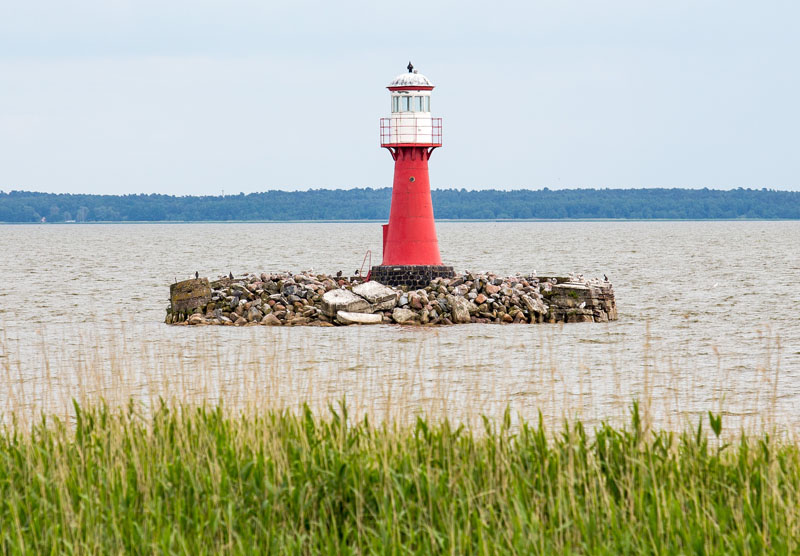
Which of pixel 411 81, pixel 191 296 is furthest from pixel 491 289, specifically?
pixel 191 296

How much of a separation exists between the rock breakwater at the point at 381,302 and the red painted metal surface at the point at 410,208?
105 centimetres

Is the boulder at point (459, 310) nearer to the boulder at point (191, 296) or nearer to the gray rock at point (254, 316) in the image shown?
the gray rock at point (254, 316)

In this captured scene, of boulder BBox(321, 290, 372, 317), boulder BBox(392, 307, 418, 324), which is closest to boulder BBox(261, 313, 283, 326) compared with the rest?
boulder BBox(321, 290, 372, 317)

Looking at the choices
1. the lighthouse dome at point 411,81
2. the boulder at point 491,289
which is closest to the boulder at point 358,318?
the boulder at point 491,289

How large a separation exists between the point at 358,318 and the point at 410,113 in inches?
226

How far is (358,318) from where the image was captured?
28.2 m

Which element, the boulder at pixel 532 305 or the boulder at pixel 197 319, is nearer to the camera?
the boulder at pixel 532 305

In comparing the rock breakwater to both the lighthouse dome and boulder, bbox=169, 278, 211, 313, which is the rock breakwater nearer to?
boulder, bbox=169, 278, 211, 313

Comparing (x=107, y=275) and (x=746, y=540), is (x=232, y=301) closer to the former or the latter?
(x=746, y=540)

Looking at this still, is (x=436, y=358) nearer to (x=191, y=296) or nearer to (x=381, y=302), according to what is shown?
(x=381, y=302)

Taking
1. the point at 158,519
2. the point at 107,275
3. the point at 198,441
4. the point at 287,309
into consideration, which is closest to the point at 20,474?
the point at 198,441

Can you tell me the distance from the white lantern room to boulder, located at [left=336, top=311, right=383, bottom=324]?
15.3 feet

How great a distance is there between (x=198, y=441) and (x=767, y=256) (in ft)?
263

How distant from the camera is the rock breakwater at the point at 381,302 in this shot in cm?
2823
